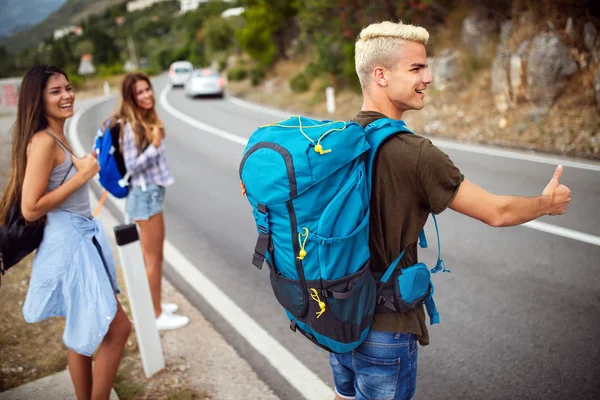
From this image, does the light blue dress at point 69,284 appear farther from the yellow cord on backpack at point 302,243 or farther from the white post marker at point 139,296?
the yellow cord on backpack at point 302,243

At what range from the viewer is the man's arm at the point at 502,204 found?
158 cm

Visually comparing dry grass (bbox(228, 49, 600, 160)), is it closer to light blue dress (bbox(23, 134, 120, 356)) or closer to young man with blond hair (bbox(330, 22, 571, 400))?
young man with blond hair (bbox(330, 22, 571, 400))

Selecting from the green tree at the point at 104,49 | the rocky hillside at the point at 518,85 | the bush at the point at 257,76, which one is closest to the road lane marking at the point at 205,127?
the rocky hillside at the point at 518,85

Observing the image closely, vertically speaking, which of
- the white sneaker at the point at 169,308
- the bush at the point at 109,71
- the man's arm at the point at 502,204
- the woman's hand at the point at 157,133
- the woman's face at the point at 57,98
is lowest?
the bush at the point at 109,71

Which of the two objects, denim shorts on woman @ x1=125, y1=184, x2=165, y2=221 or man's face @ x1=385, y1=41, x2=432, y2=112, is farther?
denim shorts on woman @ x1=125, y1=184, x2=165, y2=221

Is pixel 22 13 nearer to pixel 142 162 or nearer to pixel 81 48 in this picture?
pixel 142 162

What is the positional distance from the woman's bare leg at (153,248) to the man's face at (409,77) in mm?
2565

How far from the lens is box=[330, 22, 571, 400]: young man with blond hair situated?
1567 mm

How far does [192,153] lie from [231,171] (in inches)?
87.9

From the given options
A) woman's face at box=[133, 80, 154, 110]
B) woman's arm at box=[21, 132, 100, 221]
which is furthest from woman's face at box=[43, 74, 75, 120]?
woman's face at box=[133, 80, 154, 110]

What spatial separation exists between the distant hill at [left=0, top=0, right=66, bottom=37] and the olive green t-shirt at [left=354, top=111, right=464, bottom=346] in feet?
10.7

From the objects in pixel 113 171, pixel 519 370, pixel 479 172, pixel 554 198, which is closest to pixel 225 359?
pixel 113 171

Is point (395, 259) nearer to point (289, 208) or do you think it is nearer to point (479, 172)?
point (289, 208)

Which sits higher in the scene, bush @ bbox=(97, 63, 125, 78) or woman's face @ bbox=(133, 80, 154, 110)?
woman's face @ bbox=(133, 80, 154, 110)
